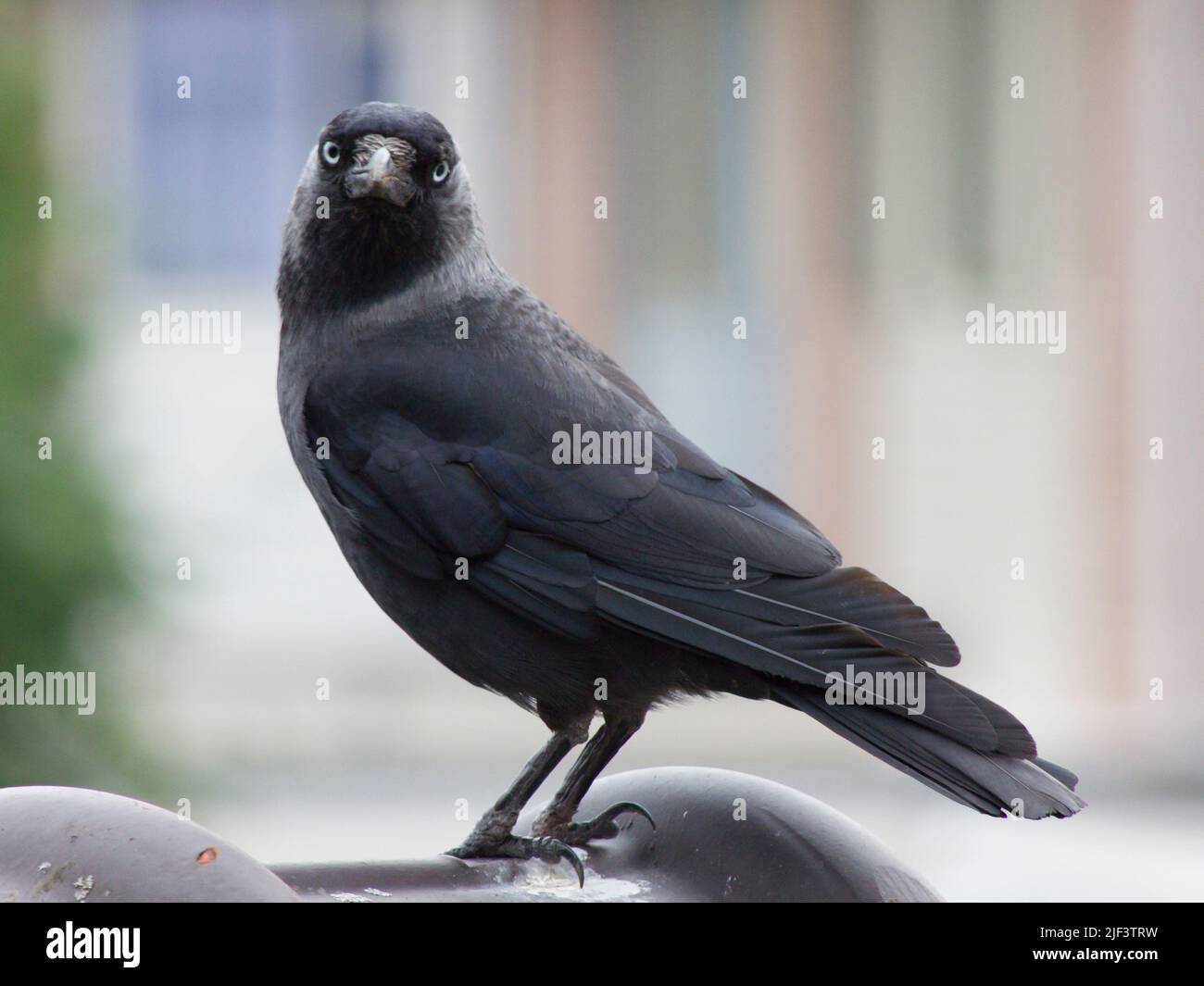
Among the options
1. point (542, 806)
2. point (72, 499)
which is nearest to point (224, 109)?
point (72, 499)

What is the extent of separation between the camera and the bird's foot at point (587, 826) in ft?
10.5

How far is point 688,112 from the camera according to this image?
10.6 metres

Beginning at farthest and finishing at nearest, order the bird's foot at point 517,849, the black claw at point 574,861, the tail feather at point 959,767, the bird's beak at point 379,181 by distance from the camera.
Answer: the bird's beak at point 379,181
the bird's foot at point 517,849
the black claw at point 574,861
the tail feather at point 959,767

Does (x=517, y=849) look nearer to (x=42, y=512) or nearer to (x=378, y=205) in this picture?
(x=378, y=205)

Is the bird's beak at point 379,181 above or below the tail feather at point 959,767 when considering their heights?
above

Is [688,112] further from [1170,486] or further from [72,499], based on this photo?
[72,499]

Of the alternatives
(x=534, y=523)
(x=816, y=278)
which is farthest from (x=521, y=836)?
(x=816, y=278)

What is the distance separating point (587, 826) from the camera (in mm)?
3229

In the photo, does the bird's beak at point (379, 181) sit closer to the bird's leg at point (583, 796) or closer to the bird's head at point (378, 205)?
the bird's head at point (378, 205)

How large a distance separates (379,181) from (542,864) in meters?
1.47

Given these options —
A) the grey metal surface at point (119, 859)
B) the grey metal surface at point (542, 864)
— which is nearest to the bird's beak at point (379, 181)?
the grey metal surface at point (542, 864)

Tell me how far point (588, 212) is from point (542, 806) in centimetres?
751

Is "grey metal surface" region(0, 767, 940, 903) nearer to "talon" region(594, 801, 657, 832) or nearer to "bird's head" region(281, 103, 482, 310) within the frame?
"talon" region(594, 801, 657, 832)

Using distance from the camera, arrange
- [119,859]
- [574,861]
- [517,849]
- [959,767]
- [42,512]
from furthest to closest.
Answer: [42,512] < [517,849] < [574,861] < [959,767] < [119,859]
